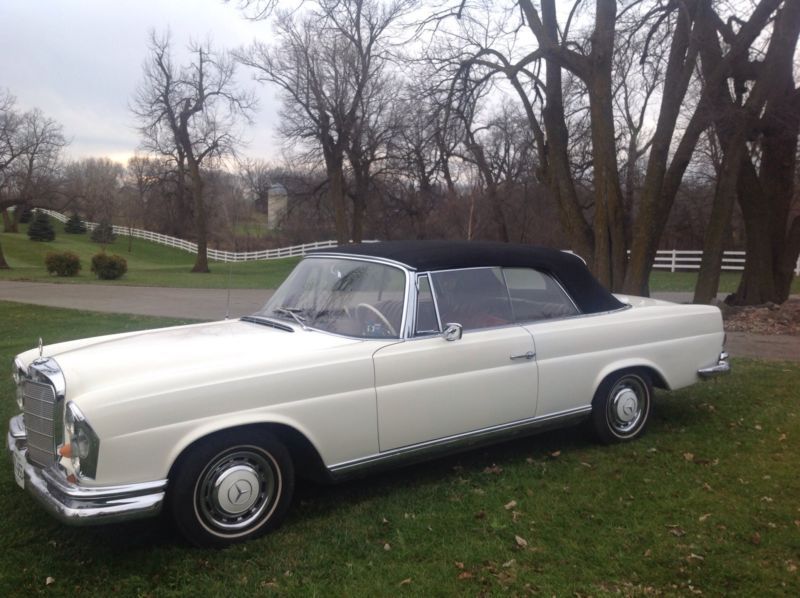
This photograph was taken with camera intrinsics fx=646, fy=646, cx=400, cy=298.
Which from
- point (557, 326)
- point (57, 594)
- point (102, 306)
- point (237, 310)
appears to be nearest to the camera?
point (57, 594)

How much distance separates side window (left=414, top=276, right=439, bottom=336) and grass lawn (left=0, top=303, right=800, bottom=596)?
1.08 m

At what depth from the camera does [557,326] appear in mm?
4805

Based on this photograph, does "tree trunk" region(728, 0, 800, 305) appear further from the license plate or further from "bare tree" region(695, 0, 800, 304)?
the license plate

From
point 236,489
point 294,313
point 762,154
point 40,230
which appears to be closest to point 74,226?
point 40,230

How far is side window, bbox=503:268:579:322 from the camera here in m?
4.81

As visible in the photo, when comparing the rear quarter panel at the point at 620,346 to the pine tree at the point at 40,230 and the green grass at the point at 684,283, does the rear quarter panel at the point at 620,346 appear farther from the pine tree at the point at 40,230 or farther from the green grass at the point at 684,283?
the pine tree at the point at 40,230

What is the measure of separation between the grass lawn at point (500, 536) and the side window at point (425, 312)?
108cm

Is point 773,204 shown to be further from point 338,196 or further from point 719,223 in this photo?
point 338,196

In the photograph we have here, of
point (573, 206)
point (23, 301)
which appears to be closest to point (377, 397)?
point (573, 206)

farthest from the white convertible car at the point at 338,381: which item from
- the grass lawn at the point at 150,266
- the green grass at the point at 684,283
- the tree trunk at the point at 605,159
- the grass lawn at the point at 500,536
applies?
the grass lawn at the point at 150,266

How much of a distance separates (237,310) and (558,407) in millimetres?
11483

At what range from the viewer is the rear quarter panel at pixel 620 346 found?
4.70 meters

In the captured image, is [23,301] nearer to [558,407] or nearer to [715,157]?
[558,407]

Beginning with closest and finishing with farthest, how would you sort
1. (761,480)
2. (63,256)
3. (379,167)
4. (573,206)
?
1. (761,480)
2. (573,206)
3. (63,256)
4. (379,167)
